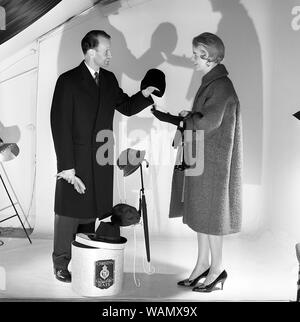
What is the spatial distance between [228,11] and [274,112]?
729 millimetres

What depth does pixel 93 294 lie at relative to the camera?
294 centimetres

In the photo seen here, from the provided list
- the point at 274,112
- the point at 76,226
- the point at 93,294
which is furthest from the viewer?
the point at 274,112

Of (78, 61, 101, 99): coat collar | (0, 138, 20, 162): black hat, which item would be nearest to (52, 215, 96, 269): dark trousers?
(0, 138, 20, 162): black hat

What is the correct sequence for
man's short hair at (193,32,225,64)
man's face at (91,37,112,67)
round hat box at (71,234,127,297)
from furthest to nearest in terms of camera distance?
man's face at (91,37,112,67), man's short hair at (193,32,225,64), round hat box at (71,234,127,297)

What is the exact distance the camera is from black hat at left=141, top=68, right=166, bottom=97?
10.4 feet

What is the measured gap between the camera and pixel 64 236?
3.11 m

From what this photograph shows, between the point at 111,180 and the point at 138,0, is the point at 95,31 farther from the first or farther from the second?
the point at 111,180

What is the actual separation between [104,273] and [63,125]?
2.96 ft

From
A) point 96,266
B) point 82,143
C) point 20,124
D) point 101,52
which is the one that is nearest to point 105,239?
point 96,266

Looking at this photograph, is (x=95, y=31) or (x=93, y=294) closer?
(x=93, y=294)

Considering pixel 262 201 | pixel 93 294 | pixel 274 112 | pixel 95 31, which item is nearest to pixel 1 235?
pixel 93 294

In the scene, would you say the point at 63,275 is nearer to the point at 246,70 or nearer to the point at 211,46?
the point at 211,46

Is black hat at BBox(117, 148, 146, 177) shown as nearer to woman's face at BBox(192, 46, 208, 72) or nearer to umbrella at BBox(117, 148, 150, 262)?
umbrella at BBox(117, 148, 150, 262)

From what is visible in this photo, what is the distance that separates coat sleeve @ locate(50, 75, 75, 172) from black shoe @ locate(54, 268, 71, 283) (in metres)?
0.62
